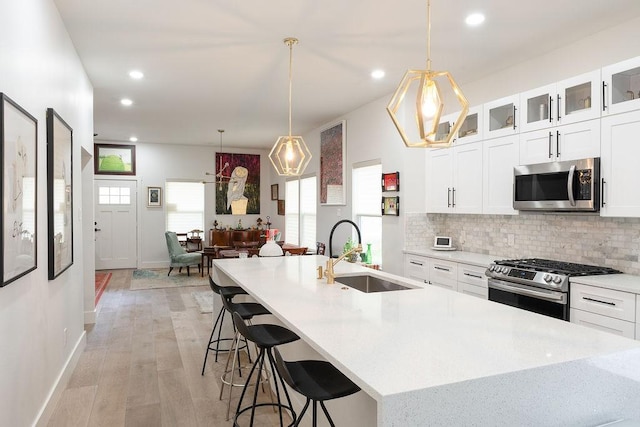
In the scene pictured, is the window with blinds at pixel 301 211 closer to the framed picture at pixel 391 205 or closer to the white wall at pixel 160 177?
the white wall at pixel 160 177

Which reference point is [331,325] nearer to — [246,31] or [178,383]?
[178,383]

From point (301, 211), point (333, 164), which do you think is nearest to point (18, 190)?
point (333, 164)

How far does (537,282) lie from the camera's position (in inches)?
133

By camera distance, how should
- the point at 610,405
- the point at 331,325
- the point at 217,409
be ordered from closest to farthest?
the point at 610,405 < the point at 331,325 < the point at 217,409

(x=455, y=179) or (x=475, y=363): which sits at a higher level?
(x=455, y=179)

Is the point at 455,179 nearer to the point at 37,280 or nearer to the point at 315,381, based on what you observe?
the point at 315,381

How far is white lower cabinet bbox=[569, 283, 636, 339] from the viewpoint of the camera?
282 centimetres

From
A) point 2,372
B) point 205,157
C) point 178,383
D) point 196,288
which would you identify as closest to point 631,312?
point 178,383

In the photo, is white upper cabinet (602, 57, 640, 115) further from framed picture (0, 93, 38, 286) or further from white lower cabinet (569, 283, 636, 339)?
framed picture (0, 93, 38, 286)

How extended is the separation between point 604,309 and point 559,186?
3.45 ft

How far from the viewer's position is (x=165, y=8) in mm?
3193

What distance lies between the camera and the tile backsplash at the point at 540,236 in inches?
138

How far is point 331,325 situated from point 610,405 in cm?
107

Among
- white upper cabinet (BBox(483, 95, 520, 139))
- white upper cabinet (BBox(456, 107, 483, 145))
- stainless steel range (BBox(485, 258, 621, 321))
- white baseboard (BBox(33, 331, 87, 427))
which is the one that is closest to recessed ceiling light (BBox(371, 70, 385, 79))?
white upper cabinet (BBox(456, 107, 483, 145))
